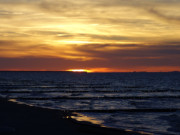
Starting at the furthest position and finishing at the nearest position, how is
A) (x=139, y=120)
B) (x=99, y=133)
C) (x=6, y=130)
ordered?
(x=139, y=120), (x=99, y=133), (x=6, y=130)

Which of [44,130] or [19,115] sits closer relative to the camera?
[44,130]

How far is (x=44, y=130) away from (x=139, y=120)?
8.11 meters

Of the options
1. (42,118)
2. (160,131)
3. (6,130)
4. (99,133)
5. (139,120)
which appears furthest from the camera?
(139,120)

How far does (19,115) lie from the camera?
62.7 ft

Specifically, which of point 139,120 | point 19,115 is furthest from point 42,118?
point 139,120

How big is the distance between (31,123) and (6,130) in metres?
3.00

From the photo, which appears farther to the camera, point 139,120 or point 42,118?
point 139,120

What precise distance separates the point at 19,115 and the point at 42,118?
75.4 inches

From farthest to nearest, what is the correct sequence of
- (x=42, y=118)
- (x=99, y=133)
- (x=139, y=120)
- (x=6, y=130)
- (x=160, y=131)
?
1. (x=139, y=120)
2. (x=42, y=118)
3. (x=160, y=131)
4. (x=99, y=133)
5. (x=6, y=130)

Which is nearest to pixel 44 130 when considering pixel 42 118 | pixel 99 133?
pixel 99 133

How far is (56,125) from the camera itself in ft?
52.6

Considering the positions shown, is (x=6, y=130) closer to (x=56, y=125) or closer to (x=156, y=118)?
(x=56, y=125)

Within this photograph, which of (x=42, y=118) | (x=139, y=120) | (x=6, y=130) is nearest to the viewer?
(x=6, y=130)

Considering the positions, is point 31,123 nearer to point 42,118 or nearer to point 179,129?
point 42,118
